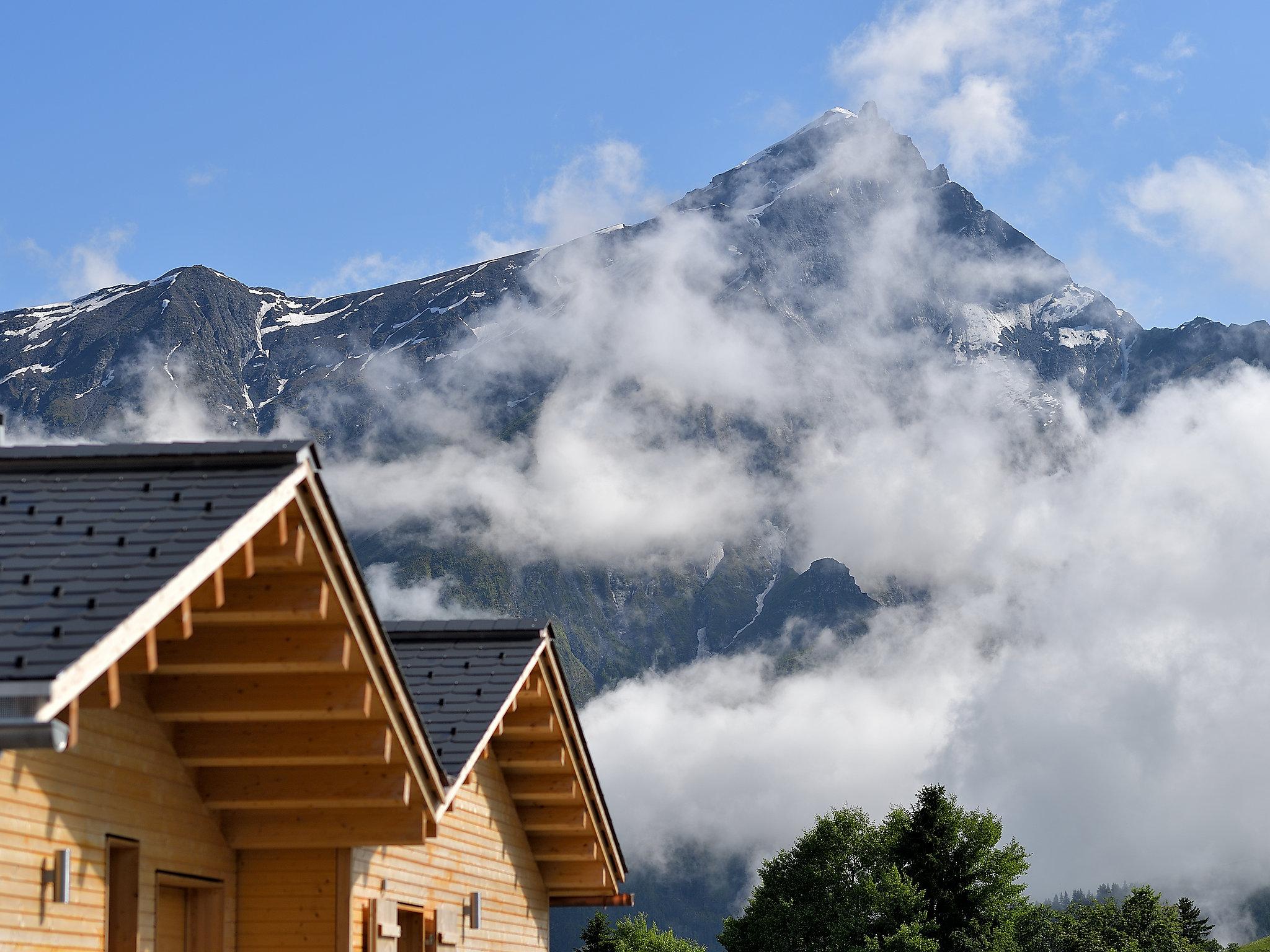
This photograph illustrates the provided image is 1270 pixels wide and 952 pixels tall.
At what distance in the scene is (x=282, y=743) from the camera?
43.6ft

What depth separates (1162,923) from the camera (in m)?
107

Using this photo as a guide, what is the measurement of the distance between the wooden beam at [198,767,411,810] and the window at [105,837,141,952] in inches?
60.6

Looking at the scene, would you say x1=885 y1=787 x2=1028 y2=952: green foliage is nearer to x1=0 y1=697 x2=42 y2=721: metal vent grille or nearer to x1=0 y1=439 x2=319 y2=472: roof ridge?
x1=0 y1=439 x2=319 y2=472: roof ridge

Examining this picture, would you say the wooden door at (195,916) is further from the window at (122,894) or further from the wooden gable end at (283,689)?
the window at (122,894)

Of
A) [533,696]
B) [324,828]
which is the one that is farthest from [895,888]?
[324,828]

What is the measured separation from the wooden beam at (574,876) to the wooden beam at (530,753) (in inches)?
104

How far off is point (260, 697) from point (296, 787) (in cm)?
161

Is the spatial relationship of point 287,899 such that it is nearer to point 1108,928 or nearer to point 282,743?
point 282,743

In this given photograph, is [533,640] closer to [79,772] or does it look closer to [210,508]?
[79,772]

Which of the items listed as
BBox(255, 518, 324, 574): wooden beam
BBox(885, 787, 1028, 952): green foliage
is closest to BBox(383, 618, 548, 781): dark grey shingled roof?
BBox(255, 518, 324, 574): wooden beam

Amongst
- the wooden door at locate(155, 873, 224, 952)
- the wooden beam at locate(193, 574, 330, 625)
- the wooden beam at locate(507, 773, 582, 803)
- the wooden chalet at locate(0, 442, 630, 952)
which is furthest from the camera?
the wooden beam at locate(507, 773, 582, 803)

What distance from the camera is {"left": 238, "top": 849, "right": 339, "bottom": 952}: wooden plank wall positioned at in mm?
14555

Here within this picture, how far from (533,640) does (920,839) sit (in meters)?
71.6

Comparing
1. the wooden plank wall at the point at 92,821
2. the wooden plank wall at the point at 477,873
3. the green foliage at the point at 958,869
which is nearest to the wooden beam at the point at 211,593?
the wooden plank wall at the point at 92,821
